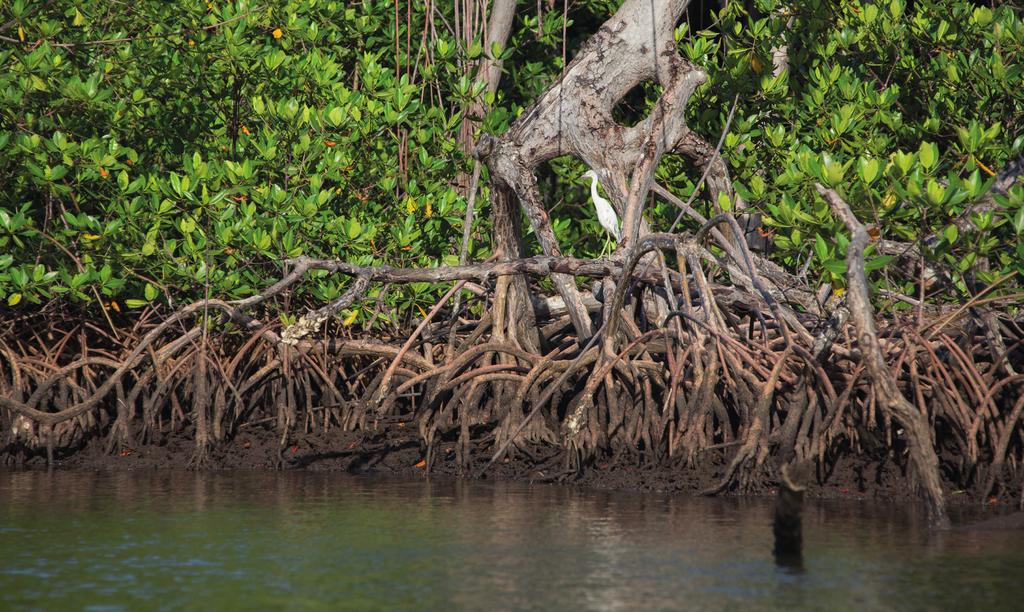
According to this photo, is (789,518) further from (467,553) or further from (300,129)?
(300,129)

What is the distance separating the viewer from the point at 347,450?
9.03 m

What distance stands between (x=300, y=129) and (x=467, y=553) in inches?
162

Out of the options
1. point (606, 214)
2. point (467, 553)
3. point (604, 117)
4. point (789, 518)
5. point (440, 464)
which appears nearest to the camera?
point (789, 518)

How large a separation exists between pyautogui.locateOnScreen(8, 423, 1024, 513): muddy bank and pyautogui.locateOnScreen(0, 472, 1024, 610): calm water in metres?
0.26

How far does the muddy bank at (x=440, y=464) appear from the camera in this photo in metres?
7.55

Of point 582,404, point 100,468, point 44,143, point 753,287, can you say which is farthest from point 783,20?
point 100,468

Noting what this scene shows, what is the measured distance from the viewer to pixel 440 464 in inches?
342

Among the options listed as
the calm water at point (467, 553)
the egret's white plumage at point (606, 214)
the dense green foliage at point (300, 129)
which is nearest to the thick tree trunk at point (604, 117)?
the egret's white plumage at point (606, 214)

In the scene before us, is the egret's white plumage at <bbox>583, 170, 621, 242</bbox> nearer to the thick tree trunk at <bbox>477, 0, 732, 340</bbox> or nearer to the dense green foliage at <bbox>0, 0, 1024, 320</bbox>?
the thick tree trunk at <bbox>477, 0, 732, 340</bbox>

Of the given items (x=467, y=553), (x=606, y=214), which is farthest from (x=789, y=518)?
(x=606, y=214)

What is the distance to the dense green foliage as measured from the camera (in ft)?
27.7

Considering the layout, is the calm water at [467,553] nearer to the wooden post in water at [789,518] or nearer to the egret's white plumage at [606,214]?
the wooden post in water at [789,518]

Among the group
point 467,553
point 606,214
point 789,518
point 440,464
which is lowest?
point 467,553

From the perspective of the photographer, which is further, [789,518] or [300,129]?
[300,129]
